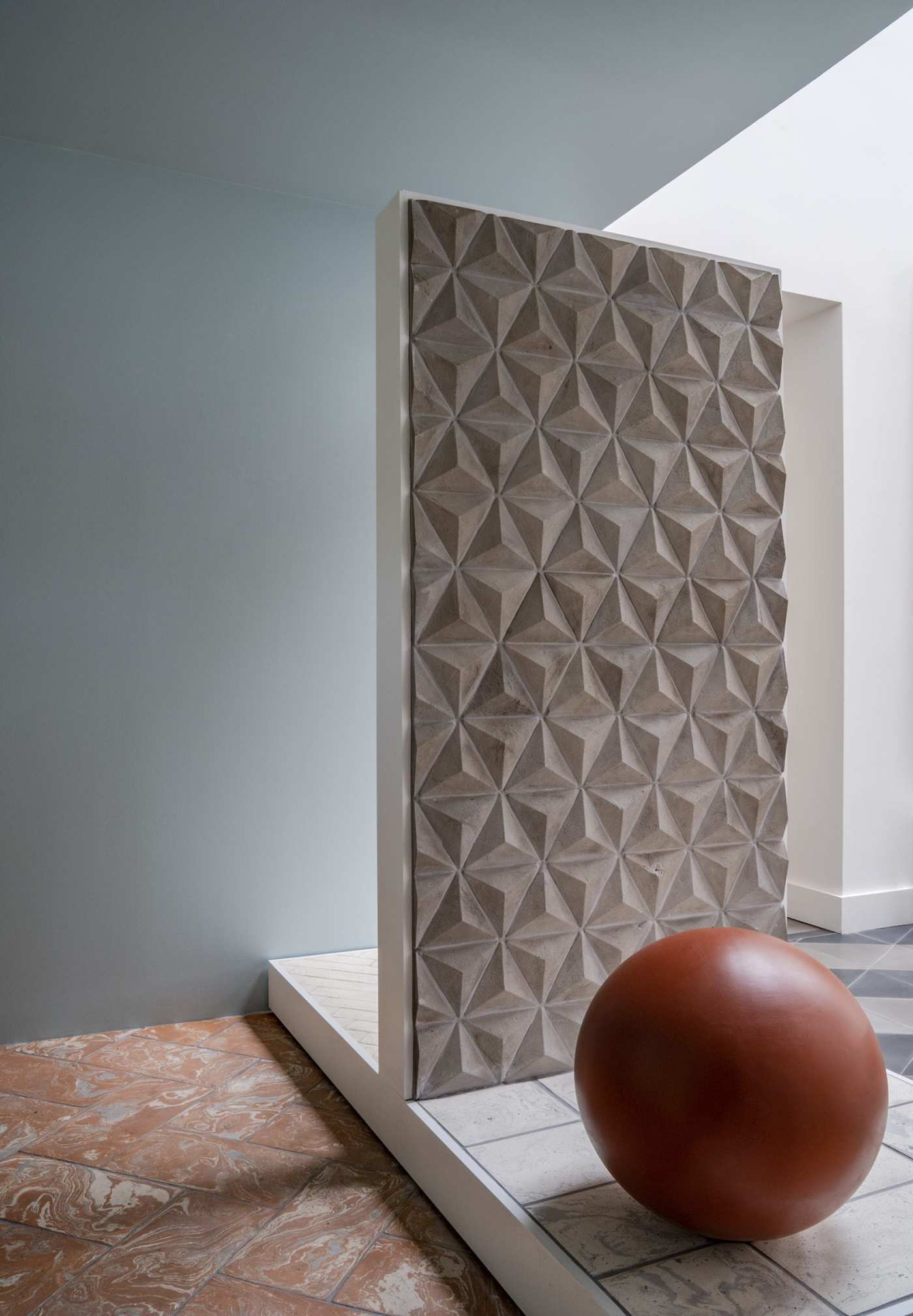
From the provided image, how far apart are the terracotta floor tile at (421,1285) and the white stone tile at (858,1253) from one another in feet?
1.83

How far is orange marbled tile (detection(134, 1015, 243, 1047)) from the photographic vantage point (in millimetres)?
3471

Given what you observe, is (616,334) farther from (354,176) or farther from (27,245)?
(27,245)

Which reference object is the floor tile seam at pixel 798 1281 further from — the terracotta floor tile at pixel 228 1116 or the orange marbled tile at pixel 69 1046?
the orange marbled tile at pixel 69 1046

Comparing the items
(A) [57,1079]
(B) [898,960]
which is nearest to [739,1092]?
(A) [57,1079]

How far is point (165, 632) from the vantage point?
3613mm

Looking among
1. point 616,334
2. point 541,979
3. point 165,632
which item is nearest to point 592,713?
point 541,979

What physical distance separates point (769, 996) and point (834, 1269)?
508 millimetres

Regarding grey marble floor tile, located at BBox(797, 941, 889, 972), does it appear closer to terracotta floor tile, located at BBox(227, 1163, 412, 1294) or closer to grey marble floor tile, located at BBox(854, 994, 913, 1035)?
grey marble floor tile, located at BBox(854, 994, 913, 1035)

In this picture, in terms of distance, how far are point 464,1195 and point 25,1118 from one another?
1379 mm

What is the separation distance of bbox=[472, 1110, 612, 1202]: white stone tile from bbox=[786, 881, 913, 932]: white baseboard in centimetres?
277

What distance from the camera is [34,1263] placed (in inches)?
84.7

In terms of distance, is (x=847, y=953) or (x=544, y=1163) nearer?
(x=544, y=1163)

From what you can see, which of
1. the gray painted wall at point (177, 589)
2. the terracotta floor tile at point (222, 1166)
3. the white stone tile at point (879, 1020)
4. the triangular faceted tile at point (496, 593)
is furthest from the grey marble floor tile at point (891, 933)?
the terracotta floor tile at point (222, 1166)

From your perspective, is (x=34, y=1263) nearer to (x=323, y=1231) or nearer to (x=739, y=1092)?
(x=323, y=1231)
